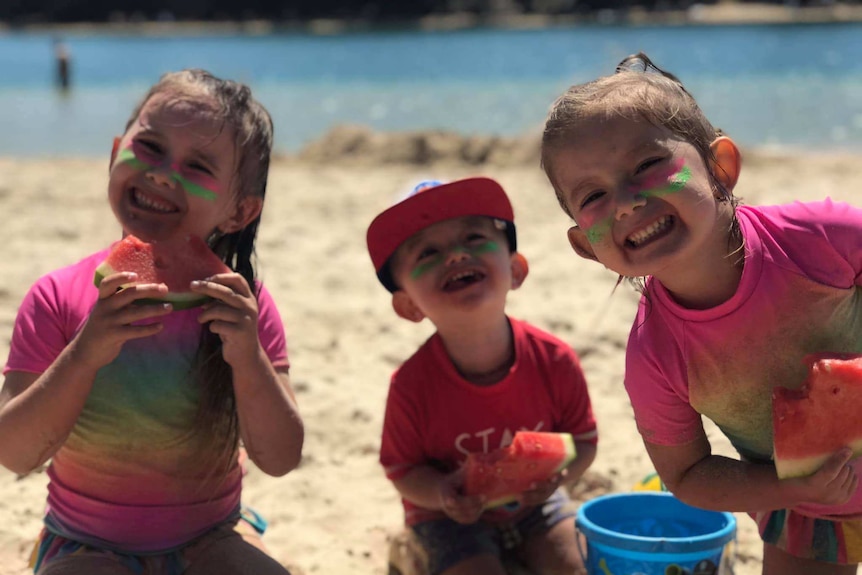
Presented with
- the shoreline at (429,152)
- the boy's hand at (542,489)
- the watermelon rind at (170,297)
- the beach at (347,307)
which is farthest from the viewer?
the shoreline at (429,152)

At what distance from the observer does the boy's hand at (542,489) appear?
3189 millimetres

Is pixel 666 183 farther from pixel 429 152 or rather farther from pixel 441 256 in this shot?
pixel 429 152

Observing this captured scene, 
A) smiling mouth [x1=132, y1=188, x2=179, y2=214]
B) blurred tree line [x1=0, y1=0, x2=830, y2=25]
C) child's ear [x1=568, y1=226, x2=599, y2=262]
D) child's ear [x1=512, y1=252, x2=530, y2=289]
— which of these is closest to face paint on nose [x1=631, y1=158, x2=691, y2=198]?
child's ear [x1=568, y1=226, x2=599, y2=262]

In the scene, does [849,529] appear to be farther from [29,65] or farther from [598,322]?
[29,65]

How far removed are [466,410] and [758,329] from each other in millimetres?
1125

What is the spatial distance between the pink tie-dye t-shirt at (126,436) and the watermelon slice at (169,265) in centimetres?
22

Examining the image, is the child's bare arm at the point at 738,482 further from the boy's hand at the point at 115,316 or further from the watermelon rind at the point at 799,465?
the boy's hand at the point at 115,316

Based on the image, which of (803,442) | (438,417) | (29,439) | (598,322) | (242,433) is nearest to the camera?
(803,442)

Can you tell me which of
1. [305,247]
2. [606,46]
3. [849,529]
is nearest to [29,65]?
[606,46]

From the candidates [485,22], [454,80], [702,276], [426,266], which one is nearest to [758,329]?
[702,276]

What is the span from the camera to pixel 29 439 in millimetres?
2719

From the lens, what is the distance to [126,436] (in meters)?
2.89

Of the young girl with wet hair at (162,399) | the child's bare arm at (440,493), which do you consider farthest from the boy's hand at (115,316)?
the child's bare arm at (440,493)

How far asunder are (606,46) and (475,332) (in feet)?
140
